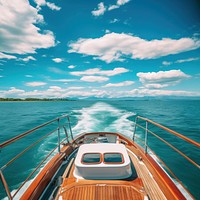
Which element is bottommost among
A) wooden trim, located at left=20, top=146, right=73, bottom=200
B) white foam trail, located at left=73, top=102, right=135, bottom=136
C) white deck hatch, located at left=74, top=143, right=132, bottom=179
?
white foam trail, located at left=73, top=102, right=135, bottom=136

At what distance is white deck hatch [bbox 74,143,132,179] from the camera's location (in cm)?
202

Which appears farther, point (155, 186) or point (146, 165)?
point (146, 165)

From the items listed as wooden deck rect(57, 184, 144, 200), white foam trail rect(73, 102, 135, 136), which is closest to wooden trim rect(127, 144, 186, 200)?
wooden deck rect(57, 184, 144, 200)

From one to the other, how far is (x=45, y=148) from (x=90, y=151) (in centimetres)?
606

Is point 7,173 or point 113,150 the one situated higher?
point 113,150

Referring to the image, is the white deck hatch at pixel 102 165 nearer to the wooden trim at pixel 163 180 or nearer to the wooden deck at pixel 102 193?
the wooden deck at pixel 102 193

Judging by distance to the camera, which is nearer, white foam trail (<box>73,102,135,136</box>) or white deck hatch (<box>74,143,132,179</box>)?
white deck hatch (<box>74,143,132,179</box>)

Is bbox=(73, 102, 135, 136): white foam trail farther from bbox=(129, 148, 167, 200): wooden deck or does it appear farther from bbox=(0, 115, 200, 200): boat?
bbox=(0, 115, 200, 200): boat

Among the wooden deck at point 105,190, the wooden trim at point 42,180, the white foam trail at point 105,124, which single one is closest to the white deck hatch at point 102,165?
the wooden deck at point 105,190

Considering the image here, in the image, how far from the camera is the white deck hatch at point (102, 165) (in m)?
2.02

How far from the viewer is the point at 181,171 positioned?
5.63m

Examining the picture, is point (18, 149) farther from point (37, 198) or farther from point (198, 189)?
point (198, 189)

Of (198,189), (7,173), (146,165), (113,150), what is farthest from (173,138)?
(7,173)

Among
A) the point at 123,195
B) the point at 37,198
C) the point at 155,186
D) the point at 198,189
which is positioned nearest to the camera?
the point at 123,195
